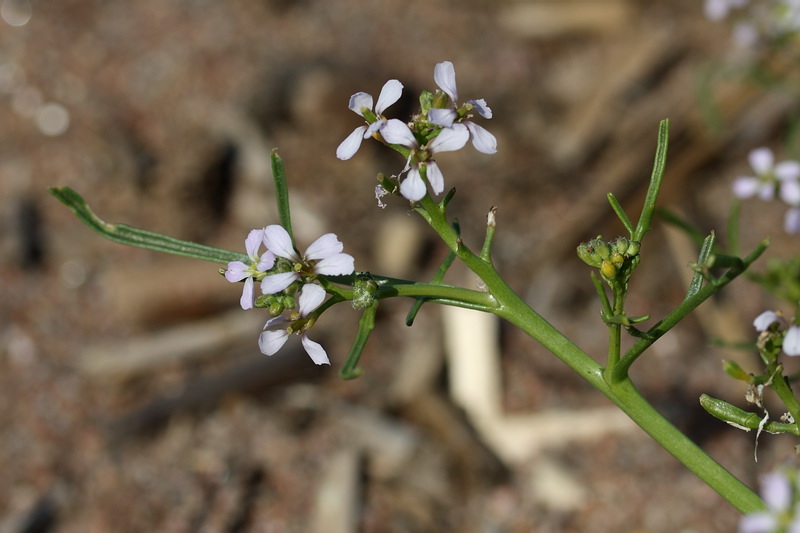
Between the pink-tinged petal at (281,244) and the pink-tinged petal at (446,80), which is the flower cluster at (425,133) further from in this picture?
the pink-tinged petal at (281,244)

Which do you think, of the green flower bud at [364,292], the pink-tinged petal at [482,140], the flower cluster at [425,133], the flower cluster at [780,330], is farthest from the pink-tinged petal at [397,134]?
the flower cluster at [780,330]

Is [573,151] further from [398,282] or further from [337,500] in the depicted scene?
[398,282]

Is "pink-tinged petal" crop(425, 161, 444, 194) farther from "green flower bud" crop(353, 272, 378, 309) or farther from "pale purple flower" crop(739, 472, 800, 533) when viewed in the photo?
"pale purple flower" crop(739, 472, 800, 533)

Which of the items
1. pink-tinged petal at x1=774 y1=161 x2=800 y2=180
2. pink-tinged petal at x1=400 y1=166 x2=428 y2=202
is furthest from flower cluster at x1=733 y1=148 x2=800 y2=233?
pink-tinged petal at x1=400 y1=166 x2=428 y2=202

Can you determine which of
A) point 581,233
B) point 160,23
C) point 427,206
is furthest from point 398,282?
point 160,23

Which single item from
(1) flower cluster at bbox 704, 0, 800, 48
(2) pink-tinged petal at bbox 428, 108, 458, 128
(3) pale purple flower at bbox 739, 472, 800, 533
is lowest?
(3) pale purple flower at bbox 739, 472, 800, 533

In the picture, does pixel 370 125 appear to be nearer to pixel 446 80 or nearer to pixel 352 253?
pixel 446 80
